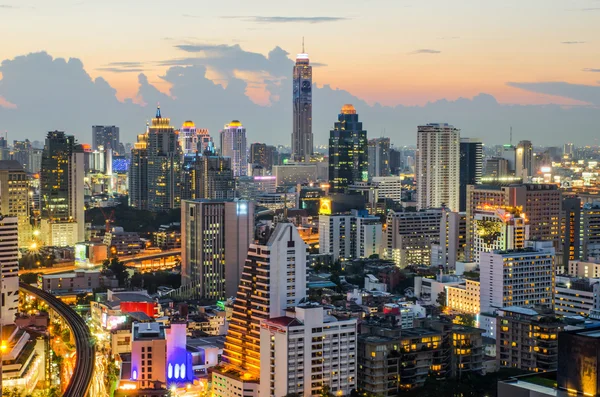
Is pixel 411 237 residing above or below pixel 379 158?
below

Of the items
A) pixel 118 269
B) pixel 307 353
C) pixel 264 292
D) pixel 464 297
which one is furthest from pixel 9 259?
pixel 464 297

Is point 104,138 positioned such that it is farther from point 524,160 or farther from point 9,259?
point 9,259

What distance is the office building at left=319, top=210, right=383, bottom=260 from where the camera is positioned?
33000mm

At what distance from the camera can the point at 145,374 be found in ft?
50.4

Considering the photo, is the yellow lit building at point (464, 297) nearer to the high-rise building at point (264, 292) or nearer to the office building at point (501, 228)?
the office building at point (501, 228)

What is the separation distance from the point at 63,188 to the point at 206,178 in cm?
736

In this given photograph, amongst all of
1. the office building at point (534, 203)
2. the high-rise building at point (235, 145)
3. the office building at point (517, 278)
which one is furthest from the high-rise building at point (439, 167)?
the high-rise building at point (235, 145)

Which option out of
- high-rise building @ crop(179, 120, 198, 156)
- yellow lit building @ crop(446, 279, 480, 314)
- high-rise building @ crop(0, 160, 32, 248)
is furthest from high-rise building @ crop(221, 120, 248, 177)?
yellow lit building @ crop(446, 279, 480, 314)

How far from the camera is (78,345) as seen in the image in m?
18.9

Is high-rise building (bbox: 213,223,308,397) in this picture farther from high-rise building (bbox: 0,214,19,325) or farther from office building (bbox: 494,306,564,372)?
high-rise building (bbox: 0,214,19,325)

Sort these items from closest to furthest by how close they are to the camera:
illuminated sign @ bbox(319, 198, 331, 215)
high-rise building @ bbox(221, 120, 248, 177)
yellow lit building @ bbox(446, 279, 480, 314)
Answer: yellow lit building @ bbox(446, 279, 480, 314) → illuminated sign @ bbox(319, 198, 331, 215) → high-rise building @ bbox(221, 120, 248, 177)

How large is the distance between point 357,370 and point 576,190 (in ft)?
105

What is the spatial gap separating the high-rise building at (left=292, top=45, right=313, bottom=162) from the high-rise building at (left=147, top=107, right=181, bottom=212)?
45.1ft

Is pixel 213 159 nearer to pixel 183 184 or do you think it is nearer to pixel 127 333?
pixel 183 184
